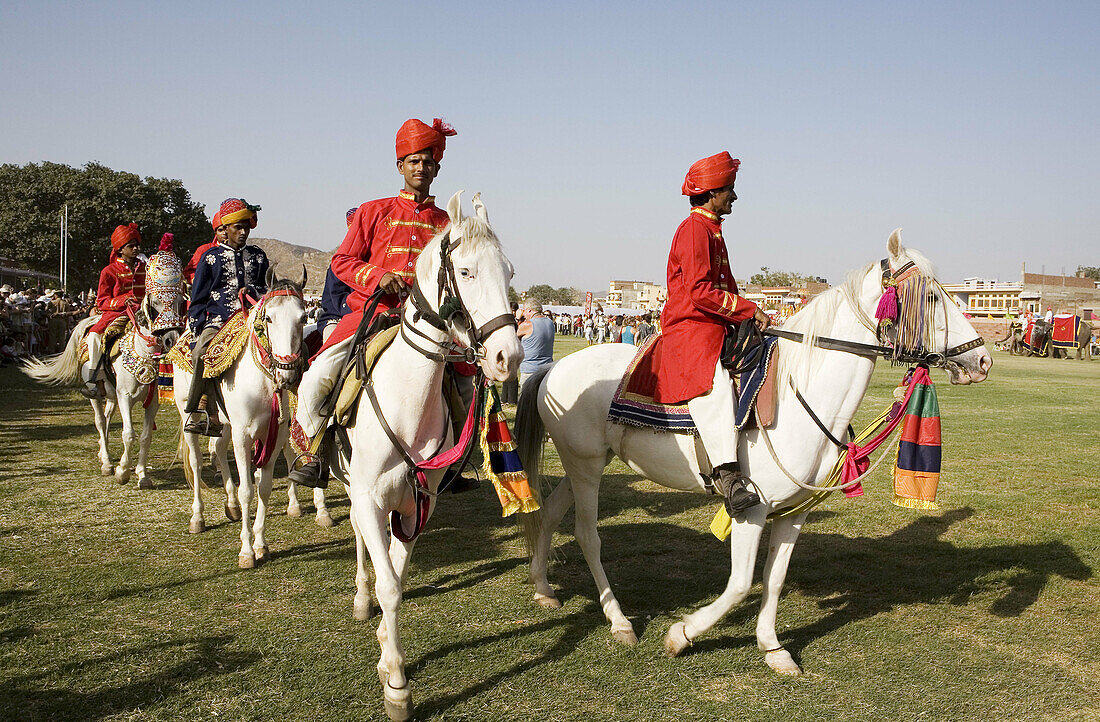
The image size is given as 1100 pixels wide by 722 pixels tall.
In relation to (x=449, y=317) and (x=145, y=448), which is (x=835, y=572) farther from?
(x=145, y=448)

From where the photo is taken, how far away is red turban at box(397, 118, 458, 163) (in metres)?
4.89

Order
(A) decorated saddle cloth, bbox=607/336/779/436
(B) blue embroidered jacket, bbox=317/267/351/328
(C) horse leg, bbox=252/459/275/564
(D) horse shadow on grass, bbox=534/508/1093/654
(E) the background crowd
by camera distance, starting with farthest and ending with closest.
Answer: (E) the background crowd, (C) horse leg, bbox=252/459/275/564, (D) horse shadow on grass, bbox=534/508/1093/654, (B) blue embroidered jacket, bbox=317/267/351/328, (A) decorated saddle cloth, bbox=607/336/779/436

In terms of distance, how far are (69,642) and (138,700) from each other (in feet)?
3.55

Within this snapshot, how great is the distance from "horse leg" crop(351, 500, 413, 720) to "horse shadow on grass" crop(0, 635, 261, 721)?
40.9 inches

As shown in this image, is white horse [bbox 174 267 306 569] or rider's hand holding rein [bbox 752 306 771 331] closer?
rider's hand holding rein [bbox 752 306 771 331]

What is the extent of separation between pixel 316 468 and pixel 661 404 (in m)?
2.27

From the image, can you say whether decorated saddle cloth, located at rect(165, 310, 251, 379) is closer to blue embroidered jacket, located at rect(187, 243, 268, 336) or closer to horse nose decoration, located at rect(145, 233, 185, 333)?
blue embroidered jacket, located at rect(187, 243, 268, 336)

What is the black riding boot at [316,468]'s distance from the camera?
4.92 metres

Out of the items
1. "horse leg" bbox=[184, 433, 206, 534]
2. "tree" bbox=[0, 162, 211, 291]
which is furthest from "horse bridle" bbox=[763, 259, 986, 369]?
"tree" bbox=[0, 162, 211, 291]

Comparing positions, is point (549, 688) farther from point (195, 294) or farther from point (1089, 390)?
point (1089, 390)

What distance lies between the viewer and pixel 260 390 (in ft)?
22.5

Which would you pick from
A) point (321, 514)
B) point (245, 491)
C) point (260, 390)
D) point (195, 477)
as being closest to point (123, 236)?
point (195, 477)

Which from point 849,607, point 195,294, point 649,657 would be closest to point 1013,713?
point 849,607

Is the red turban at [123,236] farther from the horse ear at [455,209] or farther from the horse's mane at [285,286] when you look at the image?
the horse ear at [455,209]
